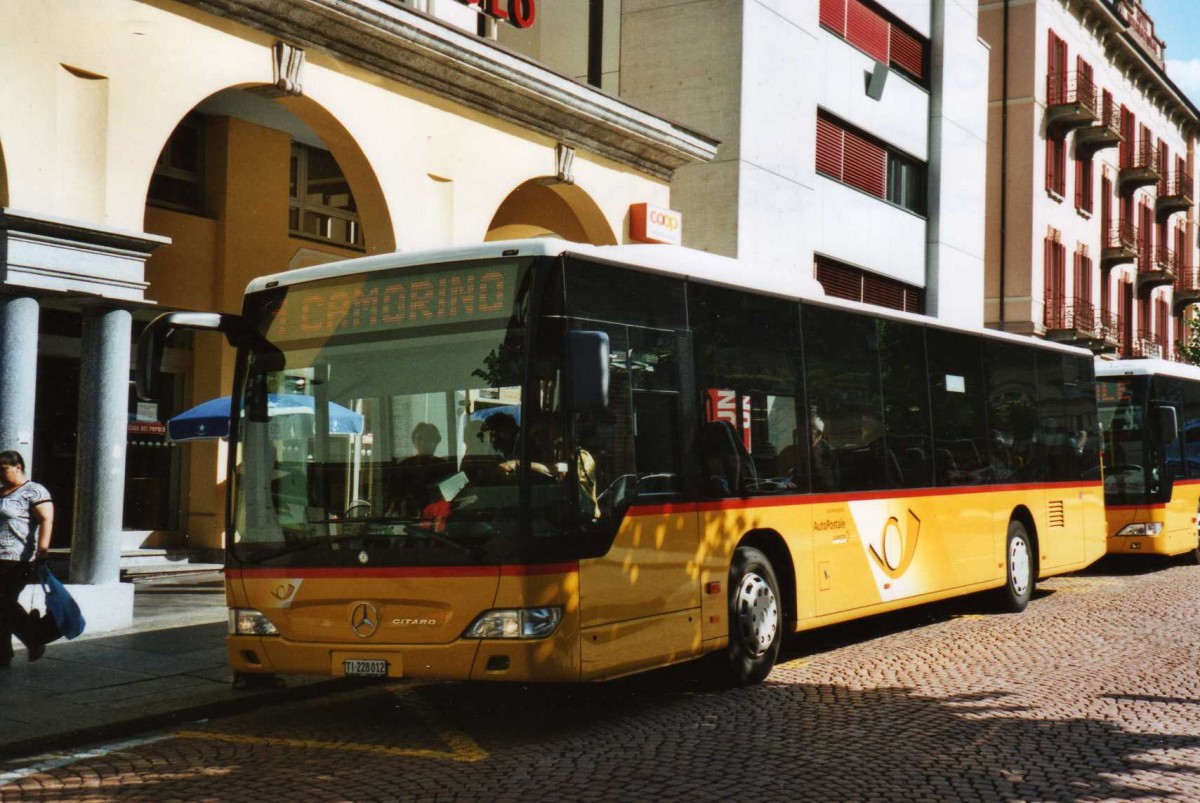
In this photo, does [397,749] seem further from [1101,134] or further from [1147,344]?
[1147,344]

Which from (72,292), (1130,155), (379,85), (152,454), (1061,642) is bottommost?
(1061,642)

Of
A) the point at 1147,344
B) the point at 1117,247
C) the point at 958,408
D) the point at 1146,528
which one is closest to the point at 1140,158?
the point at 1117,247

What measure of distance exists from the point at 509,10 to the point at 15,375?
26.2 feet

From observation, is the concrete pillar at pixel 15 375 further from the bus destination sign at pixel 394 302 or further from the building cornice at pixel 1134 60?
the building cornice at pixel 1134 60

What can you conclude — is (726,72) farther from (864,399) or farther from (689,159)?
(864,399)

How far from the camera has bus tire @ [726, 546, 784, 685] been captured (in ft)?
28.9

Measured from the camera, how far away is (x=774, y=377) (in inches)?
372

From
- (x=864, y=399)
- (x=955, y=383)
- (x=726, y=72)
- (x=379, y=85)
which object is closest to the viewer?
(x=864, y=399)

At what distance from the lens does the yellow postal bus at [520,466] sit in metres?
7.21

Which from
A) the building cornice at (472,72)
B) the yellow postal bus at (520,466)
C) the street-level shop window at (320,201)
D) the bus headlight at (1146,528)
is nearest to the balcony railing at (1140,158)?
the building cornice at (472,72)

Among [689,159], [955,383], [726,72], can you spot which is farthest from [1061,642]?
[726,72]

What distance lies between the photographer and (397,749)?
7.18 meters

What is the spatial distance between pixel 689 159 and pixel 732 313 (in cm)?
1111

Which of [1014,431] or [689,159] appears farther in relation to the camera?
[689,159]
